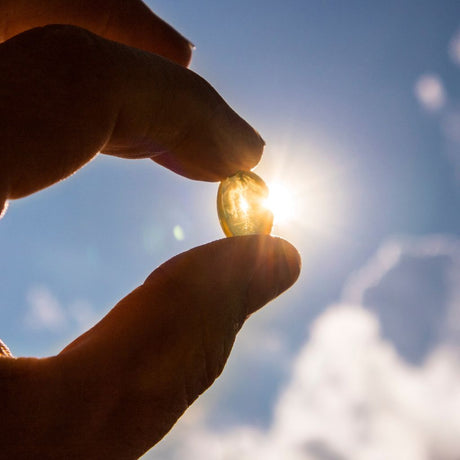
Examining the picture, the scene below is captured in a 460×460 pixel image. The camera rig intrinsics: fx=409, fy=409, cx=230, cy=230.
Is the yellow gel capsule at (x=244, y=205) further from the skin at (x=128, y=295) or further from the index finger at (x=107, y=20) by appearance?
the index finger at (x=107, y=20)

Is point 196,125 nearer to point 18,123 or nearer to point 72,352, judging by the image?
point 18,123

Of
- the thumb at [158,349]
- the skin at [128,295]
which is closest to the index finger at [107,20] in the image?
the skin at [128,295]

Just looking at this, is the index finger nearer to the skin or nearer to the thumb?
the skin

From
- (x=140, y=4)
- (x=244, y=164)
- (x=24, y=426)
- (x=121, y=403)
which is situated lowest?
(x=24, y=426)

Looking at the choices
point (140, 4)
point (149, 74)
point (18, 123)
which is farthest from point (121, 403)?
point (140, 4)

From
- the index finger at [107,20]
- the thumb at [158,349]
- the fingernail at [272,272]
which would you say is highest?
the index finger at [107,20]

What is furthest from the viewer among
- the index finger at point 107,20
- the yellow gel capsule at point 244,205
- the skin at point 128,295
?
the yellow gel capsule at point 244,205

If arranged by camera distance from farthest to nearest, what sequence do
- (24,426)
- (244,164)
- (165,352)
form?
(244,164) < (165,352) < (24,426)

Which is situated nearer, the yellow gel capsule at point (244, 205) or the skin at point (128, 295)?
the skin at point (128, 295)
